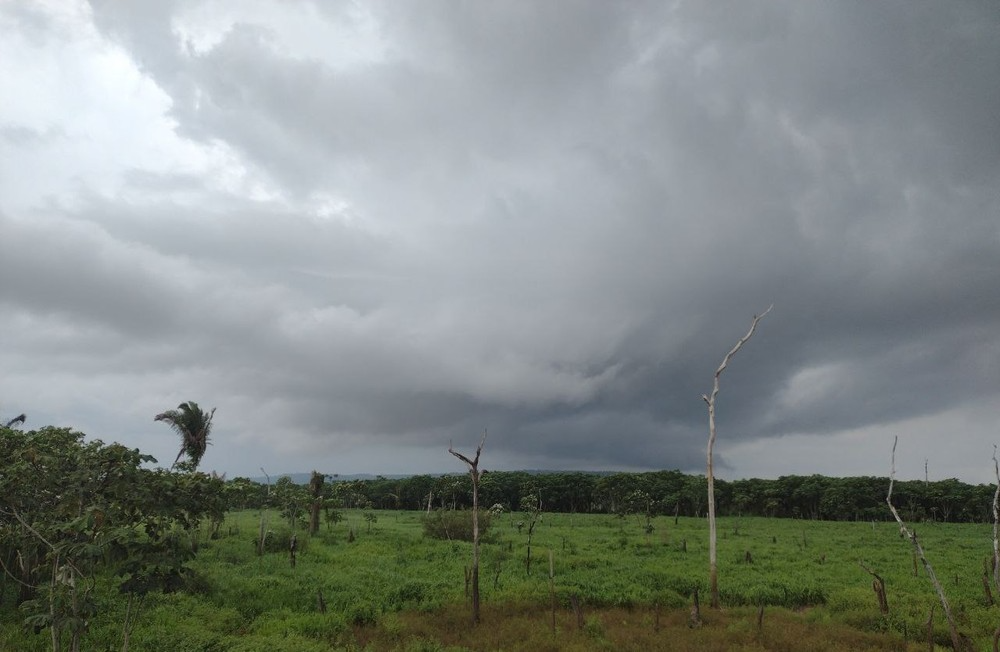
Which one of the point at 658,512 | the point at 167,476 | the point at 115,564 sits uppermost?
the point at 167,476

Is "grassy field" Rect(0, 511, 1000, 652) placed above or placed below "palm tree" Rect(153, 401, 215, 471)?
below

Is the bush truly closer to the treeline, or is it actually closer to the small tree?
the small tree

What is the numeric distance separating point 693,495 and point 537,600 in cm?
6582

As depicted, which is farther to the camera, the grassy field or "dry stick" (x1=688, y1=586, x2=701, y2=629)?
"dry stick" (x1=688, y1=586, x2=701, y2=629)

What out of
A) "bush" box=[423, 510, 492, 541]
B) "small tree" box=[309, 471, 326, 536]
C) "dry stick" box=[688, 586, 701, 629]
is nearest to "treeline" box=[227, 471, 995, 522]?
"bush" box=[423, 510, 492, 541]

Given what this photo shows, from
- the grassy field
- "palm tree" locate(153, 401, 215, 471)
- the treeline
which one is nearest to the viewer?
the grassy field

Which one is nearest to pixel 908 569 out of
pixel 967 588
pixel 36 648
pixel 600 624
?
pixel 967 588

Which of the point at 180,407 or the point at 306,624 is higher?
the point at 180,407

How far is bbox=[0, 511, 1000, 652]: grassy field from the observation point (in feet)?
71.4

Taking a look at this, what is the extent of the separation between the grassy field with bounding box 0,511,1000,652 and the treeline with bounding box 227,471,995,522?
29.4 m

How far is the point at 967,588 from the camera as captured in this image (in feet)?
99.8

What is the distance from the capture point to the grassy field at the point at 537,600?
856 inches

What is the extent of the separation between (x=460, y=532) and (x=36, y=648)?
3517 cm

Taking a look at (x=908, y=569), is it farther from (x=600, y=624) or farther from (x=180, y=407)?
(x=180, y=407)
